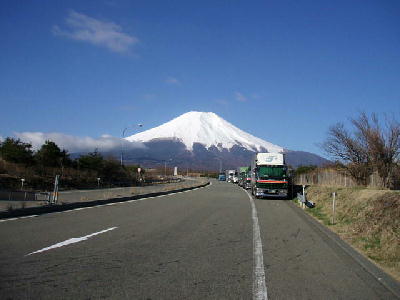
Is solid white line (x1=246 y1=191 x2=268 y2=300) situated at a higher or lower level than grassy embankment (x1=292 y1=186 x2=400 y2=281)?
lower

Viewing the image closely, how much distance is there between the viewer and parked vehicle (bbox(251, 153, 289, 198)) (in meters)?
28.9

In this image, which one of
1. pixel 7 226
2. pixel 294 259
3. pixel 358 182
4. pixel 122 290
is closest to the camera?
pixel 122 290

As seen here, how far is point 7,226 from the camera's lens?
35.3 ft

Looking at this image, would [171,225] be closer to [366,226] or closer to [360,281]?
[366,226]

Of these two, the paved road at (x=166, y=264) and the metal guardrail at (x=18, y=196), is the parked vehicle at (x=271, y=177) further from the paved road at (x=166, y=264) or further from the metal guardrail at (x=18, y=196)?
the paved road at (x=166, y=264)

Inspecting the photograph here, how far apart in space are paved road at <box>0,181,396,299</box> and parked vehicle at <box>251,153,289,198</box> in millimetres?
17069

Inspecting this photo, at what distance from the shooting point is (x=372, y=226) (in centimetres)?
1124

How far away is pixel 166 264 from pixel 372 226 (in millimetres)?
6703

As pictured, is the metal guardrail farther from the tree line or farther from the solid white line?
the solid white line

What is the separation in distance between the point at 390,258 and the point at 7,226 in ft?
29.5

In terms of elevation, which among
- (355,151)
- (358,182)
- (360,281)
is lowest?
(360,281)

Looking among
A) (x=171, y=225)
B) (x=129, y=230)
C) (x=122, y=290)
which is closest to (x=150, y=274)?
(x=122, y=290)

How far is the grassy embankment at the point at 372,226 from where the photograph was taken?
8.35m

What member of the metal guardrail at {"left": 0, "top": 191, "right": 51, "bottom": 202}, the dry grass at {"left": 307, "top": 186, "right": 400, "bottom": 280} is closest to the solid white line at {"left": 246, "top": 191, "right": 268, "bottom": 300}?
the dry grass at {"left": 307, "top": 186, "right": 400, "bottom": 280}
